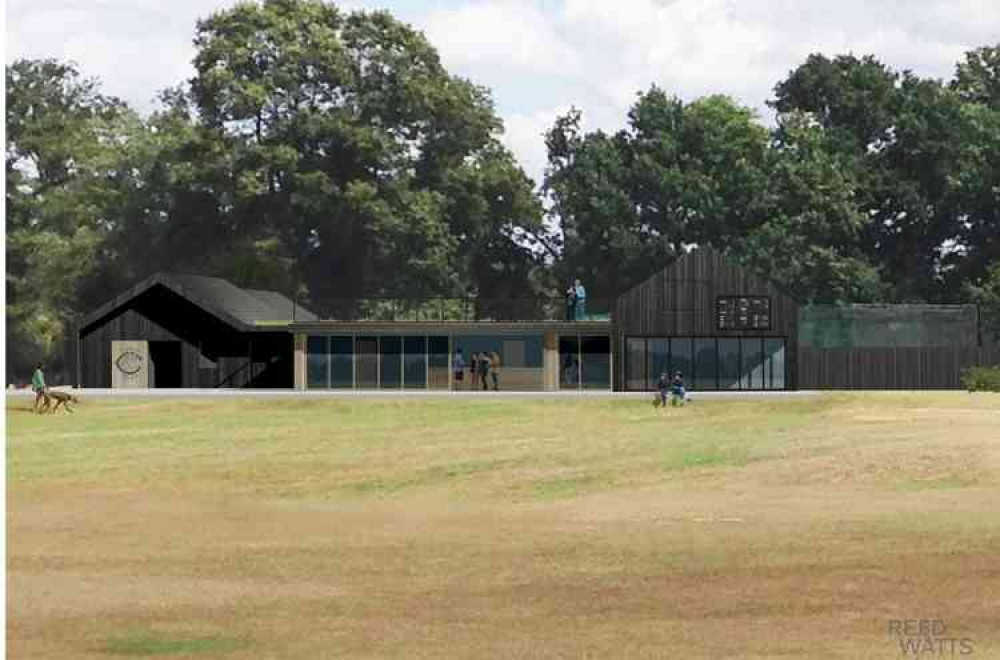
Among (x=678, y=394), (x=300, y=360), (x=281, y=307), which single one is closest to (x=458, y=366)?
(x=300, y=360)

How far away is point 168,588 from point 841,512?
44.0 ft

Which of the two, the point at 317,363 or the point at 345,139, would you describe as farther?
the point at 345,139

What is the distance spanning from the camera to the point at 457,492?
39.5 m

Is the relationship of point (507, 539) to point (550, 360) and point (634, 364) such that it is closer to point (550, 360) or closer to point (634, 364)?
point (634, 364)

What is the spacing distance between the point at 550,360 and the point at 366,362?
306 inches

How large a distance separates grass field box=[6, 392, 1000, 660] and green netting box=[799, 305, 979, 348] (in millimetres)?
22481

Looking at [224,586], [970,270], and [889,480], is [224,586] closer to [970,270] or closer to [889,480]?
[889,480]

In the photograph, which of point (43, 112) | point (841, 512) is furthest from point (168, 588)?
point (43, 112)

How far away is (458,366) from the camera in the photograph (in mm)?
81562

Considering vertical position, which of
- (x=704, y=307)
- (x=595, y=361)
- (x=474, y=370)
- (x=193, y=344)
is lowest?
(x=474, y=370)

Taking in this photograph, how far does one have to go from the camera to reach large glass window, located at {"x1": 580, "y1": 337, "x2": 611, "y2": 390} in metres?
A: 80.4

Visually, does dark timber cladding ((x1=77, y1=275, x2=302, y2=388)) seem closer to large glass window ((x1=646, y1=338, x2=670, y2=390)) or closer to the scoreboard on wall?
large glass window ((x1=646, y1=338, x2=670, y2=390))

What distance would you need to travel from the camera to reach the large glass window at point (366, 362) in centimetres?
8225

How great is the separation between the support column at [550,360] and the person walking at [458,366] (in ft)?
11.1
